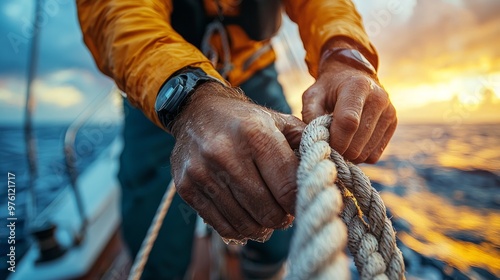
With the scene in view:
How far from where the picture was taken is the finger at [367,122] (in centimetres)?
55

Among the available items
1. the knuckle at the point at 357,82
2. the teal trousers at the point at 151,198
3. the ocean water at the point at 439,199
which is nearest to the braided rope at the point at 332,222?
the knuckle at the point at 357,82

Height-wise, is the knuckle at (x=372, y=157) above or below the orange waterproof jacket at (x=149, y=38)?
below

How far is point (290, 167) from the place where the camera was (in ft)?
1.37

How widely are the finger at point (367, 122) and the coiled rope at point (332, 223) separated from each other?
0.09 m

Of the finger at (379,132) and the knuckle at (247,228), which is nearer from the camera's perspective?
the knuckle at (247,228)

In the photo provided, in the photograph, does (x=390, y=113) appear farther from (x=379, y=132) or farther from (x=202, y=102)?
(x=202, y=102)

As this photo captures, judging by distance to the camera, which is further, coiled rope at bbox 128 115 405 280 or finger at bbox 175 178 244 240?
finger at bbox 175 178 244 240

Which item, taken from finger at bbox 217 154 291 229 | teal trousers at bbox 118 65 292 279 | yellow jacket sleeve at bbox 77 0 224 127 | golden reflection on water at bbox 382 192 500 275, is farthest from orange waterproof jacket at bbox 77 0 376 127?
golden reflection on water at bbox 382 192 500 275

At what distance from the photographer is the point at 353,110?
507mm

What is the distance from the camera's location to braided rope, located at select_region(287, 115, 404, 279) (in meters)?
0.28

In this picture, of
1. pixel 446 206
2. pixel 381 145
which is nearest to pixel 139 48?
pixel 381 145

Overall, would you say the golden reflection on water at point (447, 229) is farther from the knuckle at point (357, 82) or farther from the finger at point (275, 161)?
the finger at point (275, 161)

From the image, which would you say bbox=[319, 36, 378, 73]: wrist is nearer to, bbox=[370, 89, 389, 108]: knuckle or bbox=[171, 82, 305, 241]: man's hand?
bbox=[370, 89, 389, 108]: knuckle

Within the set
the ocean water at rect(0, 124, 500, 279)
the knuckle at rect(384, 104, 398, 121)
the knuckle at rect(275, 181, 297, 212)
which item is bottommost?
the ocean water at rect(0, 124, 500, 279)
